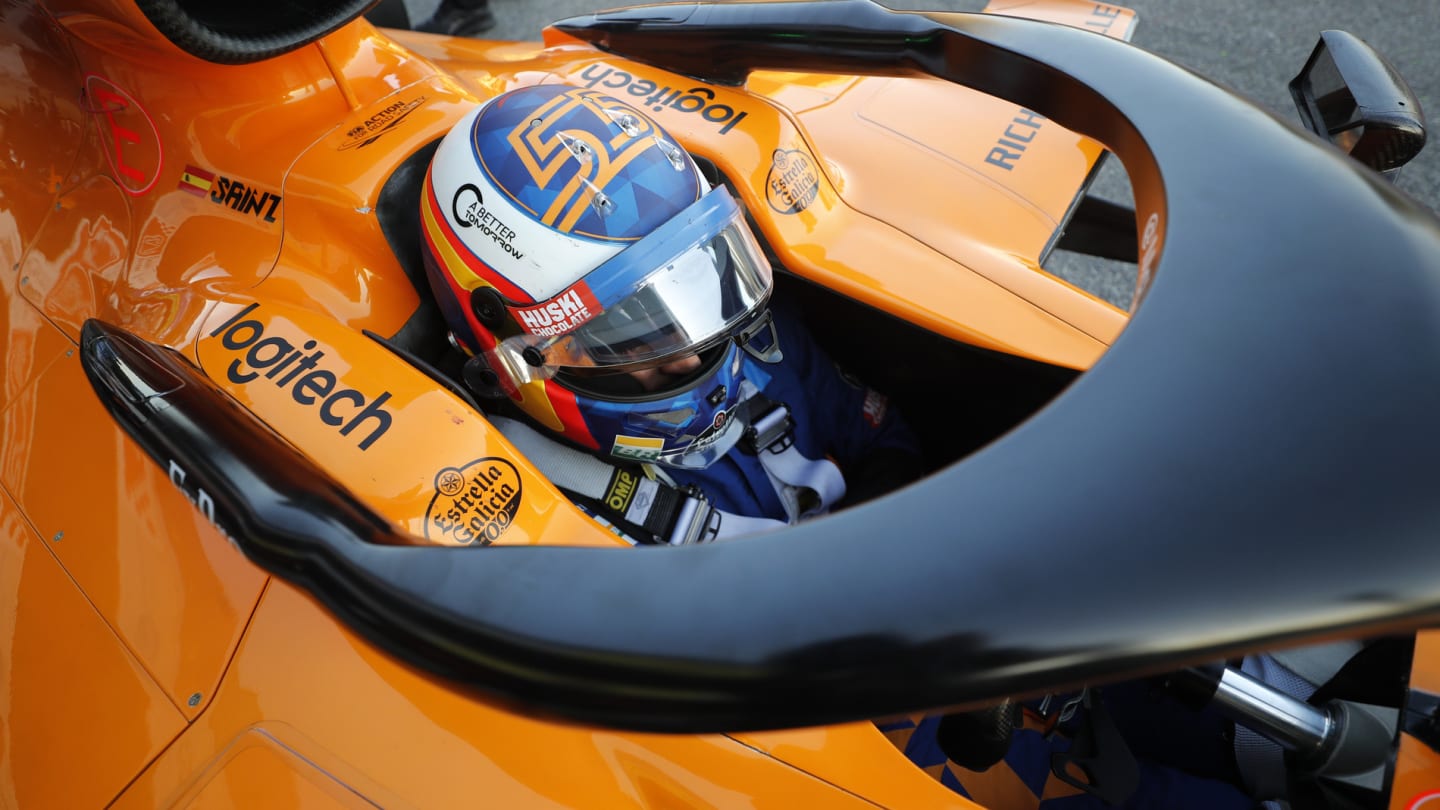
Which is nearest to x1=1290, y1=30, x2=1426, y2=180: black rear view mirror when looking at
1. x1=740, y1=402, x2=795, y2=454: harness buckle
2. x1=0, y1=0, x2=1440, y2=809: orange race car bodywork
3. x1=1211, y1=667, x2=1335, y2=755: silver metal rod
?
x1=0, y1=0, x2=1440, y2=809: orange race car bodywork

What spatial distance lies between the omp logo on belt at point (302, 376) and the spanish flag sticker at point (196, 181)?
1.08 feet

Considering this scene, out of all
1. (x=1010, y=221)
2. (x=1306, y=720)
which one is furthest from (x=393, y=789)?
(x=1010, y=221)

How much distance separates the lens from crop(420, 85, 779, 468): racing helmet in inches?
45.0

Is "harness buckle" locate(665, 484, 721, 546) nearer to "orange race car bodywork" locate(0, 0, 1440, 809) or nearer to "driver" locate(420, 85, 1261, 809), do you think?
"driver" locate(420, 85, 1261, 809)

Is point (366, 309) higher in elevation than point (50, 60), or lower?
lower

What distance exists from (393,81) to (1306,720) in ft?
5.20

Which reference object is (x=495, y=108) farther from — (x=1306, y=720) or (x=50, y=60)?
(x=1306, y=720)

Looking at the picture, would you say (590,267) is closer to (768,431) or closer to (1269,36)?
(768,431)

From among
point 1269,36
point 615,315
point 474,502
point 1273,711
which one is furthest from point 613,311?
point 1269,36

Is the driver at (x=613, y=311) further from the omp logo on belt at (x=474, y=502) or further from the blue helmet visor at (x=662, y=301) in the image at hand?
the omp logo on belt at (x=474, y=502)

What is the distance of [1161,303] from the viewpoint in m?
0.48

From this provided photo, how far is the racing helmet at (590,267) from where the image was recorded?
45.0 inches

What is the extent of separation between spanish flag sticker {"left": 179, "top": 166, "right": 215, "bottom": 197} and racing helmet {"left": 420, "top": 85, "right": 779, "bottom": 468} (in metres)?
0.36

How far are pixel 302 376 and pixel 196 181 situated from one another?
1.67 ft
